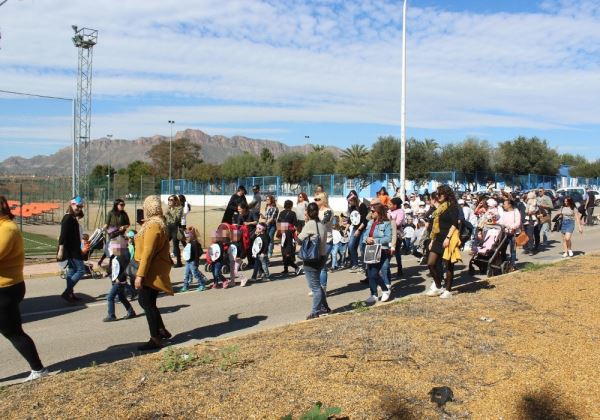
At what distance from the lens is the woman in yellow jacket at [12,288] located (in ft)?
18.4

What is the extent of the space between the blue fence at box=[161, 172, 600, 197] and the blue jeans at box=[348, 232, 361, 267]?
68.4ft

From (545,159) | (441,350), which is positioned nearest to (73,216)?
(441,350)

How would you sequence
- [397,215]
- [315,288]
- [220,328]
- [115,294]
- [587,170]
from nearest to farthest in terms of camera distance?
[220,328] → [315,288] → [115,294] → [397,215] → [587,170]

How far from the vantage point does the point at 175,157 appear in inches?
4493

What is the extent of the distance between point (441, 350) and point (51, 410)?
139 inches

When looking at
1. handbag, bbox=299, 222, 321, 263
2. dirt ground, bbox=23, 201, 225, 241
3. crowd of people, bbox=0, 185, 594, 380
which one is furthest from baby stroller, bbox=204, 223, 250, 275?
dirt ground, bbox=23, 201, 225, 241

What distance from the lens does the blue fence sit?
41.4m

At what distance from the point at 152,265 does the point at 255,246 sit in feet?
16.0

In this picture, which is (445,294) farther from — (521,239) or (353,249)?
(521,239)

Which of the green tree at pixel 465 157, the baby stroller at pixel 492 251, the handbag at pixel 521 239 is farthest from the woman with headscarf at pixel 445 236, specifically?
the green tree at pixel 465 157

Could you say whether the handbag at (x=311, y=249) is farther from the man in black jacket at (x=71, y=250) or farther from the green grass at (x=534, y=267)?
the green grass at (x=534, y=267)

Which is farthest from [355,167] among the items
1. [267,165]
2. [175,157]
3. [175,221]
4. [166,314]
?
[175,157]

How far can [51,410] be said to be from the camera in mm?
4434

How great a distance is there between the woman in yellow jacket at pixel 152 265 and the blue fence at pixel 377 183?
25.9 metres
